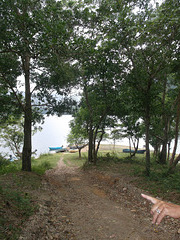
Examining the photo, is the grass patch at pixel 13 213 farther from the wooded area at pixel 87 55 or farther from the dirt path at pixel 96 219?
Answer: the wooded area at pixel 87 55

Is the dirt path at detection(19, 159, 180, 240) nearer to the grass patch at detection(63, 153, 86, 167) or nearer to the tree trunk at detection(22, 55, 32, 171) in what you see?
the tree trunk at detection(22, 55, 32, 171)

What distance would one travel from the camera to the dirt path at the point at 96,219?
3.83m

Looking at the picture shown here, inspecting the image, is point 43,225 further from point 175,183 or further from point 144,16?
point 144,16

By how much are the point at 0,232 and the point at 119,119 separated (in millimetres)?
13715

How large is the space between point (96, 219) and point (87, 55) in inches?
197

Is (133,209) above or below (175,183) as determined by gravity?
below

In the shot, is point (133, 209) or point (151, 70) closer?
point (133, 209)

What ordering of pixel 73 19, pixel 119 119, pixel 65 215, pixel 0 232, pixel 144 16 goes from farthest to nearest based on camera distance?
pixel 119 119 < pixel 73 19 < pixel 144 16 < pixel 65 215 < pixel 0 232

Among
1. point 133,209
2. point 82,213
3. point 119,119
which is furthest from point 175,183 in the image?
point 119,119

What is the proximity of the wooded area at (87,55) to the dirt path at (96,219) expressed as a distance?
303cm

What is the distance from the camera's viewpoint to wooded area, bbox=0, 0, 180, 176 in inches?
177

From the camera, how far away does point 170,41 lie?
261 inches

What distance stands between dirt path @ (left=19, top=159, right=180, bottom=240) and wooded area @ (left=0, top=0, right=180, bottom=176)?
303 centimetres

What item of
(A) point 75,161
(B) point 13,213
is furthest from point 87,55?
(A) point 75,161
